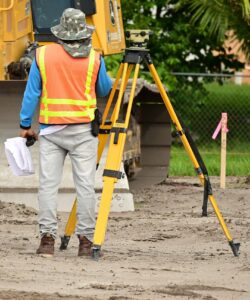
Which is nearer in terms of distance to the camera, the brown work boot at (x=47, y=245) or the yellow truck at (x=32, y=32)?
the brown work boot at (x=47, y=245)

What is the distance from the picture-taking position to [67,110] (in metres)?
9.13

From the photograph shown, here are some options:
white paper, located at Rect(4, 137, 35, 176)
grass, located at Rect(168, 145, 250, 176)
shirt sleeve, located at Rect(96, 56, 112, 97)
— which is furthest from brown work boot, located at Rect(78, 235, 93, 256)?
grass, located at Rect(168, 145, 250, 176)

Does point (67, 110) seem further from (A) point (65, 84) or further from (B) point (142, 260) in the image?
(B) point (142, 260)

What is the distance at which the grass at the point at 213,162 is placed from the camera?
18.5 metres

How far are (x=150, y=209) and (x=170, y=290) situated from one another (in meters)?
5.59

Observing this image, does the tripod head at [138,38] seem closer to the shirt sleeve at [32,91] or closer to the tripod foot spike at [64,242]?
the shirt sleeve at [32,91]

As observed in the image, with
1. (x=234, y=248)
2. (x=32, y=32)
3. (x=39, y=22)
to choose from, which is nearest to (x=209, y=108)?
(x=32, y=32)

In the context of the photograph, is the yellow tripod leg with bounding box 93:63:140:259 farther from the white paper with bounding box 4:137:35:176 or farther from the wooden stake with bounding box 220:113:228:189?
the wooden stake with bounding box 220:113:228:189

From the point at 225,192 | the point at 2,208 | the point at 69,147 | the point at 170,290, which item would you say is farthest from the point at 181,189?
the point at 170,290

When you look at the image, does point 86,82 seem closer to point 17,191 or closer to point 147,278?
point 147,278

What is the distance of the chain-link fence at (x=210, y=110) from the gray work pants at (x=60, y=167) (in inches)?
470

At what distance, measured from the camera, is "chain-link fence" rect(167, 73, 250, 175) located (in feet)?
71.9

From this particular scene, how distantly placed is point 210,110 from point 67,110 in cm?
1434

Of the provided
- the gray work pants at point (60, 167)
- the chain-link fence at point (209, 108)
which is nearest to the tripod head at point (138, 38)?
the gray work pants at point (60, 167)
